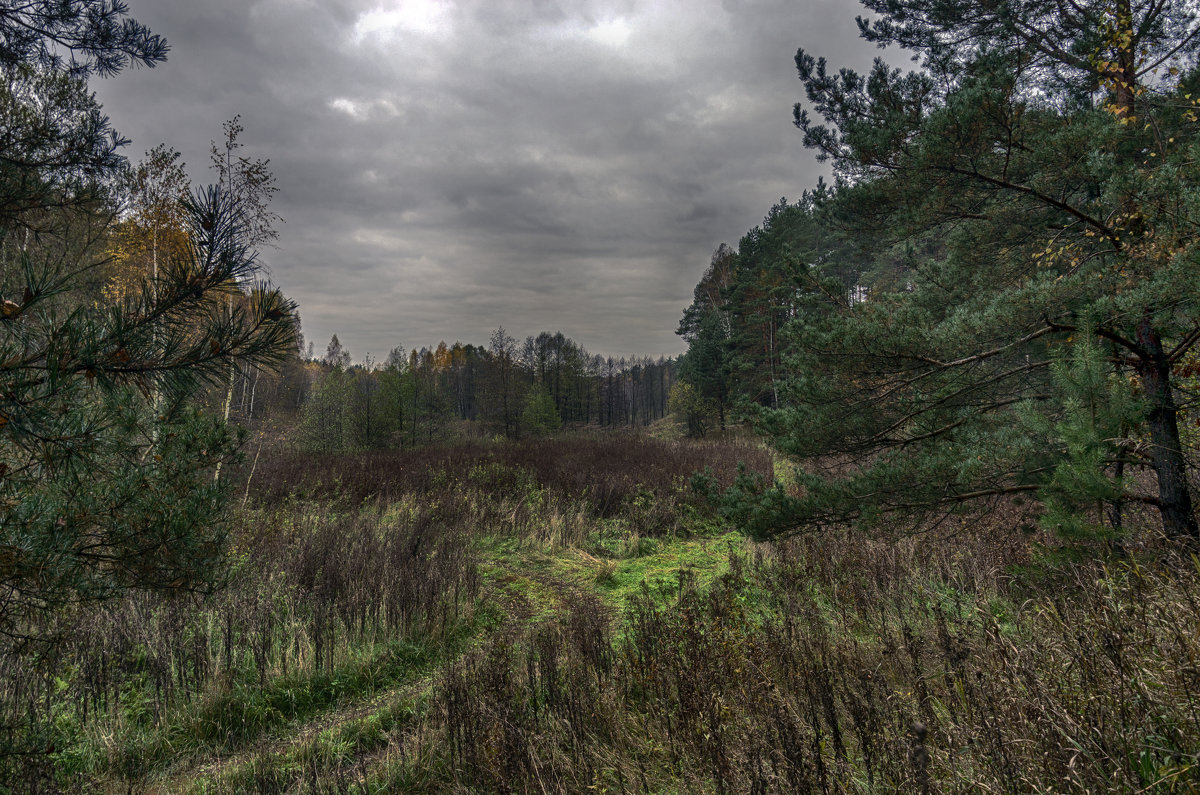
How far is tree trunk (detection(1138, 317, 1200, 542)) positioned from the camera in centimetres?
303

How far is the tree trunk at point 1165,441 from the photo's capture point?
303 cm

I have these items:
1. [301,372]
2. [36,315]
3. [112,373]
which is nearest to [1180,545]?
[112,373]

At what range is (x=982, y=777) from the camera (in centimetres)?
154

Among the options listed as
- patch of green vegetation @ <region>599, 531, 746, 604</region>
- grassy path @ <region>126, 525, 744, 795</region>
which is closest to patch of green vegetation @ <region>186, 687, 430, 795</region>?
Answer: grassy path @ <region>126, 525, 744, 795</region>

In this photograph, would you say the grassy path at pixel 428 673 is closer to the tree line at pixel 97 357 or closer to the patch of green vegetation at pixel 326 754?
the patch of green vegetation at pixel 326 754

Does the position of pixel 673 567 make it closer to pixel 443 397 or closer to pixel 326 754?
pixel 326 754

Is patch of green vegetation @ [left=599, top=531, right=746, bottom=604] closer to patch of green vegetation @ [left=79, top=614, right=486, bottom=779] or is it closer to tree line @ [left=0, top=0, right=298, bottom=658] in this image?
patch of green vegetation @ [left=79, top=614, right=486, bottom=779]

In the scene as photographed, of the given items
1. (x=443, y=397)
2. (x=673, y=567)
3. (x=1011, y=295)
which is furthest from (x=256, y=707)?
(x=443, y=397)

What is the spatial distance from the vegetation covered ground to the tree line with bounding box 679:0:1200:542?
2.39 ft

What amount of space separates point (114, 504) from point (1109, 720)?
4235 mm

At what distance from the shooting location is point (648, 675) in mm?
3186

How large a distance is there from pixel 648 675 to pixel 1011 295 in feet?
11.8

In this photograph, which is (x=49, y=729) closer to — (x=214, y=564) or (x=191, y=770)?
(x=191, y=770)

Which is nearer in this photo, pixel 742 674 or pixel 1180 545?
pixel 1180 545
